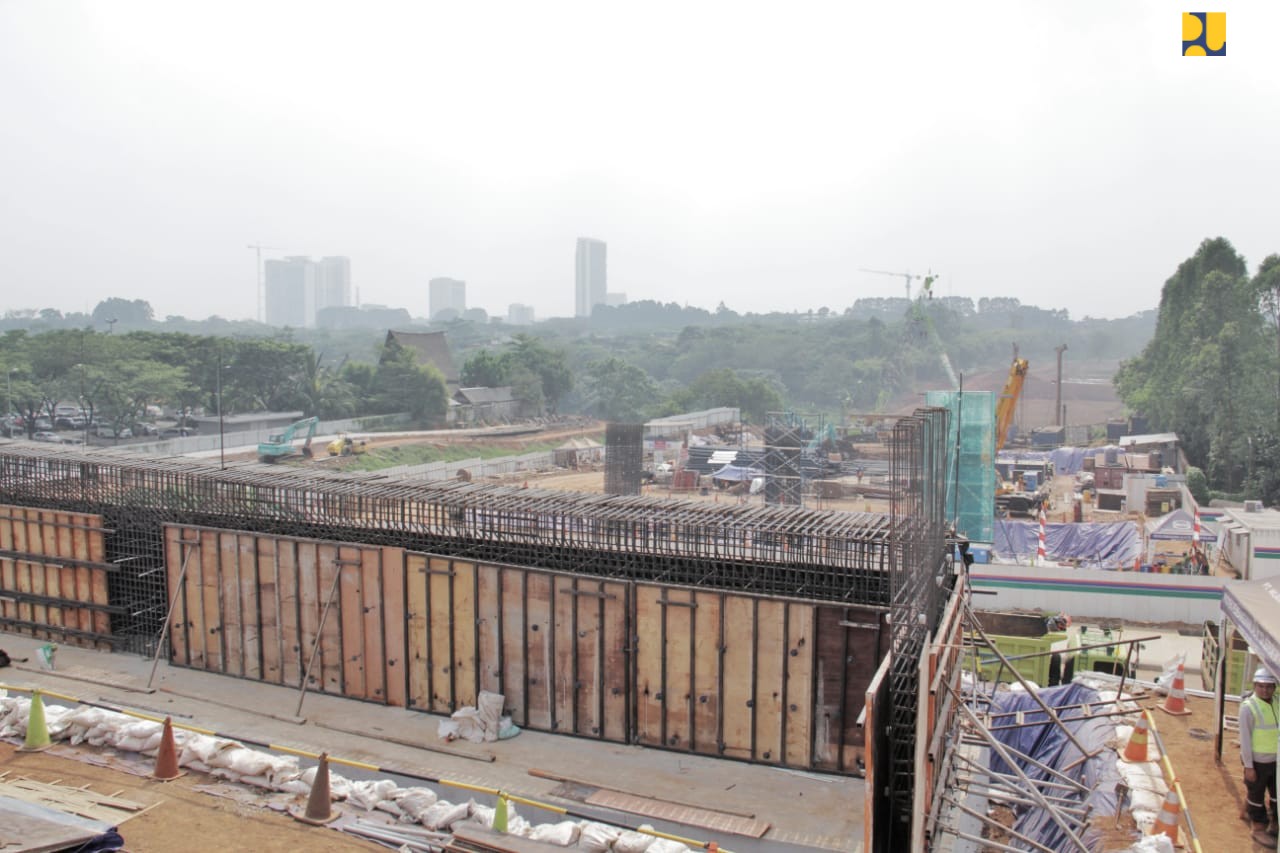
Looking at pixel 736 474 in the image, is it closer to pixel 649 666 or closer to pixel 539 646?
pixel 539 646

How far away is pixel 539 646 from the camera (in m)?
13.2

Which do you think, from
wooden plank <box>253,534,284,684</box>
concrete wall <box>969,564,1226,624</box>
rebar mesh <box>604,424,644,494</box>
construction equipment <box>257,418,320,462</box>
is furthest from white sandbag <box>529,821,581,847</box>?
construction equipment <box>257,418,320,462</box>

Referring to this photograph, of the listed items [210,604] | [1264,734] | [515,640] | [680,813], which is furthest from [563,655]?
[1264,734]

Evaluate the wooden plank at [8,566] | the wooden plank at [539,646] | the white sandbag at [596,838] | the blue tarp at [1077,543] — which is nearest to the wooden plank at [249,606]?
the wooden plank at [539,646]

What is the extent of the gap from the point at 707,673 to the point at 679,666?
390mm

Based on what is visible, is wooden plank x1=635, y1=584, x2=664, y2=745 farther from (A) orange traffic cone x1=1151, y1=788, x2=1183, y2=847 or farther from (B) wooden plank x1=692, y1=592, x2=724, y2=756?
(A) orange traffic cone x1=1151, y1=788, x2=1183, y2=847

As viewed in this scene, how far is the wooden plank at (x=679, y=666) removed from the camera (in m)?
12.3

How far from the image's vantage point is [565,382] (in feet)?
285

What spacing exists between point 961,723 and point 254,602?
35.2 ft

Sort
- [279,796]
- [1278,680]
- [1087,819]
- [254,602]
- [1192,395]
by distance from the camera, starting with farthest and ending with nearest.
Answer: [1192,395] < [254,602] < [279,796] < [1087,819] < [1278,680]

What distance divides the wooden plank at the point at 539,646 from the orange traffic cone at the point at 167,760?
4399 mm

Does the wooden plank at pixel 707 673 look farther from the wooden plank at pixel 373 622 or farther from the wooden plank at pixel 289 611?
the wooden plank at pixel 289 611

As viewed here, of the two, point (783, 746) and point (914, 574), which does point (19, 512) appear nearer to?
point (783, 746)

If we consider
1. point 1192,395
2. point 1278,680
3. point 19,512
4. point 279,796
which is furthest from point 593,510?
point 1192,395
